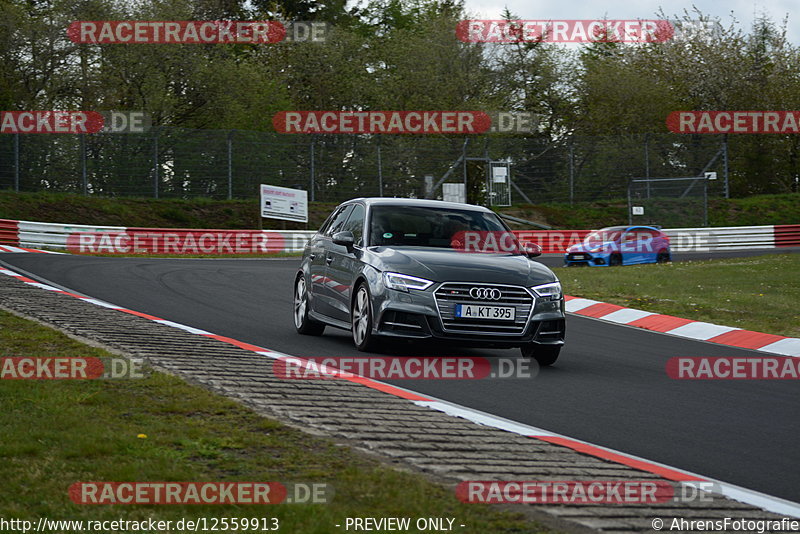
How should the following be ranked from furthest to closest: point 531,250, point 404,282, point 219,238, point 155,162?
point 155,162
point 219,238
point 531,250
point 404,282

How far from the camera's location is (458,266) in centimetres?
1009

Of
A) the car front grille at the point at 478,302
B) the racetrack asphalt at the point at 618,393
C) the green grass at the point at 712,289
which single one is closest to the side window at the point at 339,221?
the racetrack asphalt at the point at 618,393

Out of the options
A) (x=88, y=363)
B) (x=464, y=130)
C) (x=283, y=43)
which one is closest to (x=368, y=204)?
(x=88, y=363)

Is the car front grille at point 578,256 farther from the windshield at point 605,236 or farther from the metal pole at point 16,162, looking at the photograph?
the metal pole at point 16,162

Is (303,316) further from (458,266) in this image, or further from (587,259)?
(587,259)

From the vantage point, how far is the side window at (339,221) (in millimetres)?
12312

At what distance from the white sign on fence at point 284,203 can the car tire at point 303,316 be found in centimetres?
2412

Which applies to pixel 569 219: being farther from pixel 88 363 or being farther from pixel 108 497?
pixel 108 497

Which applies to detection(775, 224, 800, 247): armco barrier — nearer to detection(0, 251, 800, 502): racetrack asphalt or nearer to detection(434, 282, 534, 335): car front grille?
detection(0, 251, 800, 502): racetrack asphalt

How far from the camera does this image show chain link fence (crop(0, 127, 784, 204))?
34.2 metres

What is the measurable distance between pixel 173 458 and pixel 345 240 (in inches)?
233

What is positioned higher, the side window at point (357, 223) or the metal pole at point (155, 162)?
the metal pole at point (155, 162)

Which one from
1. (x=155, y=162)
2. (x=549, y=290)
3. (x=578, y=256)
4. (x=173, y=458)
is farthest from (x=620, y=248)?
(x=173, y=458)

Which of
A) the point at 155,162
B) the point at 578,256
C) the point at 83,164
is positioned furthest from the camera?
the point at 155,162
